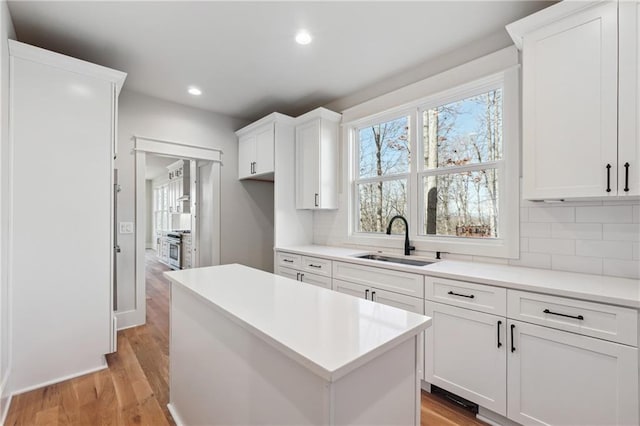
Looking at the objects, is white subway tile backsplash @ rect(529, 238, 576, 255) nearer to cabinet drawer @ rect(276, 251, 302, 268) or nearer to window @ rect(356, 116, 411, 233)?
window @ rect(356, 116, 411, 233)

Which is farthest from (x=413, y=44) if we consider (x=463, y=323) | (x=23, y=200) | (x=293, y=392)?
(x=23, y=200)

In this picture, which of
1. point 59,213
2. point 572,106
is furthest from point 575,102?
point 59,213

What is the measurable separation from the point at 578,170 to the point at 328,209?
93.7 inches

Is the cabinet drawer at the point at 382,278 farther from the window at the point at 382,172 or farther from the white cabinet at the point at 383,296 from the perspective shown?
the window at the point at 382,172

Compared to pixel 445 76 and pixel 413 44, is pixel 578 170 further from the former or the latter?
pixel 413 44

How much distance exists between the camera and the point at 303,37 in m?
2.34

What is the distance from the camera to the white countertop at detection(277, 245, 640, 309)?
54.5 inches

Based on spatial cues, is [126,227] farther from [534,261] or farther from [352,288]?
[534,261]

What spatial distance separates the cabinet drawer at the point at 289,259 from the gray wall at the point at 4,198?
2.24m

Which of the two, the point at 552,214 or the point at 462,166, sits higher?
the point at 462,166

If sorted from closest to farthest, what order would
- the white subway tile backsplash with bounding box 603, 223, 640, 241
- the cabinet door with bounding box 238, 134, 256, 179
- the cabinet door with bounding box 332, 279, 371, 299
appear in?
the white subway tile backsplash with bounding box 603, 223, 640, 241, the cabinet door with bounding box 332, 279, 371, 299, the cabinet door with bounding box 238, 134, 256, 179

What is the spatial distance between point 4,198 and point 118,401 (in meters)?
1.57

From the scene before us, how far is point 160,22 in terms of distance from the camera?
7.08ft

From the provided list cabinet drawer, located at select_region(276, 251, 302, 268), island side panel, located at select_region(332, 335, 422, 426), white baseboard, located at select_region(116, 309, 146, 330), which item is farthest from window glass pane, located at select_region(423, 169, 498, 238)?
white baseboard, located at select_region(116, 309, 146, 330)
